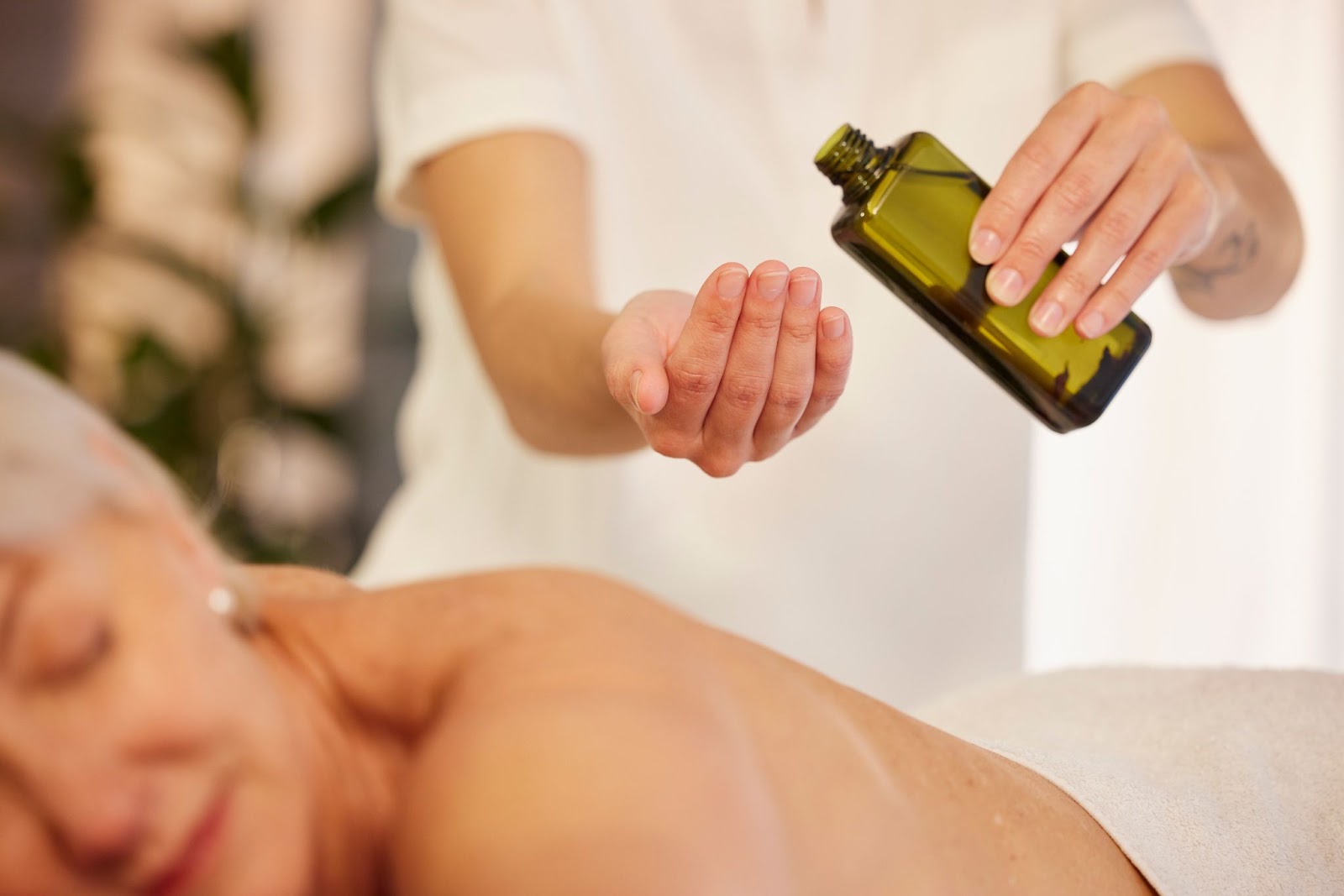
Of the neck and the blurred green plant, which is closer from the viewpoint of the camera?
the neck

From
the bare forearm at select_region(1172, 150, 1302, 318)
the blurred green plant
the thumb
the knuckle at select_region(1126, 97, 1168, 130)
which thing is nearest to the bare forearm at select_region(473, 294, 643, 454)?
the thumb

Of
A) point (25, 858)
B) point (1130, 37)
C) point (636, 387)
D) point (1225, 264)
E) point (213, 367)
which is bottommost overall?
point (213, 367)

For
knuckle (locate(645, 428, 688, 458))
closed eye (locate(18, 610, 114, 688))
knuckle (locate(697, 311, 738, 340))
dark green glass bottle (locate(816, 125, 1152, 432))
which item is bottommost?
closed eye (locate(18, 610, 114, 688))

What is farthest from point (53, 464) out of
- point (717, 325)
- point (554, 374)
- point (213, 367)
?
point (213, 367)

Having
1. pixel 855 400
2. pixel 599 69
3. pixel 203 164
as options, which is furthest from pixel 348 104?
pixel 855 400

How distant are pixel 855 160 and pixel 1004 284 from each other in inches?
4.4

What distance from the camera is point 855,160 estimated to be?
0.72 m

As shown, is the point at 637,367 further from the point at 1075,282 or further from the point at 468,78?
the point at 468,78

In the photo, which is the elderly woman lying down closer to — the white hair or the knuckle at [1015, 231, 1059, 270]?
the white hair

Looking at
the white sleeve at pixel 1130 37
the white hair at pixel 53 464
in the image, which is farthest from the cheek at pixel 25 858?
the white sleeve at pixel 1130 37

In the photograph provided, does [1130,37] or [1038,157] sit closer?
[1038,157]

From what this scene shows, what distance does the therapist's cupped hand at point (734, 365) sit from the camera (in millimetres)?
595

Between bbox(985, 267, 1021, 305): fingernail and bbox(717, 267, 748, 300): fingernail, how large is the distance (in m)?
0.20

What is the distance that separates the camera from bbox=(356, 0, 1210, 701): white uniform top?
44.8 inches
